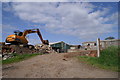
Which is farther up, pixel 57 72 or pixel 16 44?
pixel 16 44

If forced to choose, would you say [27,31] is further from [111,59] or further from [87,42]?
[87,42]

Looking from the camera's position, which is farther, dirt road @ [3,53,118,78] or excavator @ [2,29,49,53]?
excavator @ [2,29,49,53]

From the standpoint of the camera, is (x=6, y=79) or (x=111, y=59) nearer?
(x=6, y=79)

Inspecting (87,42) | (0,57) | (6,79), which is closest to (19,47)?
A: (0,57)

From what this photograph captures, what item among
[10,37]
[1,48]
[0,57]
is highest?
[10,37]

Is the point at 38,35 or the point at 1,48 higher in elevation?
the point at 38,35

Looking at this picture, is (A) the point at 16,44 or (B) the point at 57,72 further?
(A) the point at 16,44

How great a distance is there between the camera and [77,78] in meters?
4.87

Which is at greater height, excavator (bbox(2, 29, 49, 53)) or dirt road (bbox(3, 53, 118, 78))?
excavator (bbox(2, 29, 49, 53))

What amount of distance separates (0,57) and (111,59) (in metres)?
12.1

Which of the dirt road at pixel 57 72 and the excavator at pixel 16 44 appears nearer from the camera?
the dirt road at pixel 57 72

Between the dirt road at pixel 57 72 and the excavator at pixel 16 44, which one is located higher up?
the excavator at pixel 16 44

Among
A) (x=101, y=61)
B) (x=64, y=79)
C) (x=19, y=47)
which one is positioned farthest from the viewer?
(x=19, y=47)

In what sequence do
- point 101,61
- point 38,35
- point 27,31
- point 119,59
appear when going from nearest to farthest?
point 119,59 → point 101,61 → point 27,31 → point 38,35
